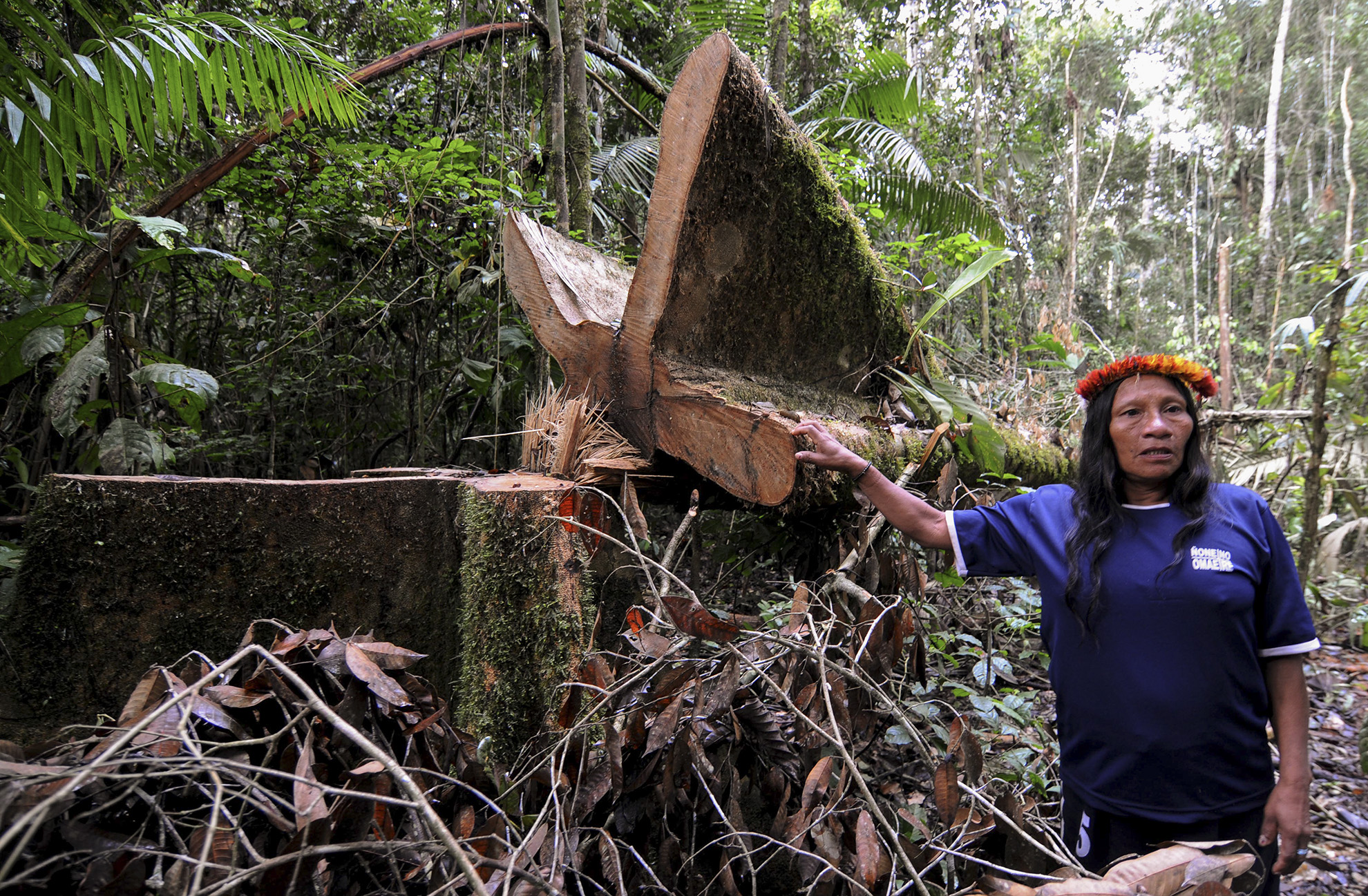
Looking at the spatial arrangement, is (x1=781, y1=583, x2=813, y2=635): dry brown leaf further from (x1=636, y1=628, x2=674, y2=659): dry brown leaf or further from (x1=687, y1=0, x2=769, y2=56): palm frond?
(x1=687, y1=0, x2=769, y2=56): palm frond

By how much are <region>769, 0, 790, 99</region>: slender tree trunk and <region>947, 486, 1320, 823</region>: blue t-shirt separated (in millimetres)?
4584

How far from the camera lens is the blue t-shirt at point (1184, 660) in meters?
1.56

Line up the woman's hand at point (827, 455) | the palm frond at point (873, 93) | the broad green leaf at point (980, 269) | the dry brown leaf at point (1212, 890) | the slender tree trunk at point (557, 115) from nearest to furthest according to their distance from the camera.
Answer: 1. the dry brown leaf at point (1212, 890)
2. the woman's hand at point (827, 455)
3. the broad green leaf at point (980, 269)
4. the slender tree trunk at point (557, 115)
5. the palm frond at point (873, 93)

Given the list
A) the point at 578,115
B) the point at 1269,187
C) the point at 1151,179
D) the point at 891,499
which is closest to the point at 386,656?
the point at 891,499

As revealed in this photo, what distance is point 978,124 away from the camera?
891 cm

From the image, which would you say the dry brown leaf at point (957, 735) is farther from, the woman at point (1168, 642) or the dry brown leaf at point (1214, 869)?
the dry brown leaf at point (1214, 869)

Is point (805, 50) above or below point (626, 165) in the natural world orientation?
above

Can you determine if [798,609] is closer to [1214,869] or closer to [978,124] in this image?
[1214,869]

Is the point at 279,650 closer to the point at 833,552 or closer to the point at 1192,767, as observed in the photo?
the point at 1192,767

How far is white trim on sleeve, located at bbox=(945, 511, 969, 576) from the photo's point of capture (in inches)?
73.5

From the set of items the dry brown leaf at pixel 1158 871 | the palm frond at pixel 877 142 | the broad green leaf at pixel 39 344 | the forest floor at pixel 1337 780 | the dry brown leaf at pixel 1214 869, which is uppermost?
the palm frond at pixel 877 142

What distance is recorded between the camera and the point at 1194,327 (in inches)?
639

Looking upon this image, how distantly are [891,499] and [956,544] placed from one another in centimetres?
21

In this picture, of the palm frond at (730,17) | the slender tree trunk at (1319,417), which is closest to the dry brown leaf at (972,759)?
the slender tree trunk at (1319,417)
